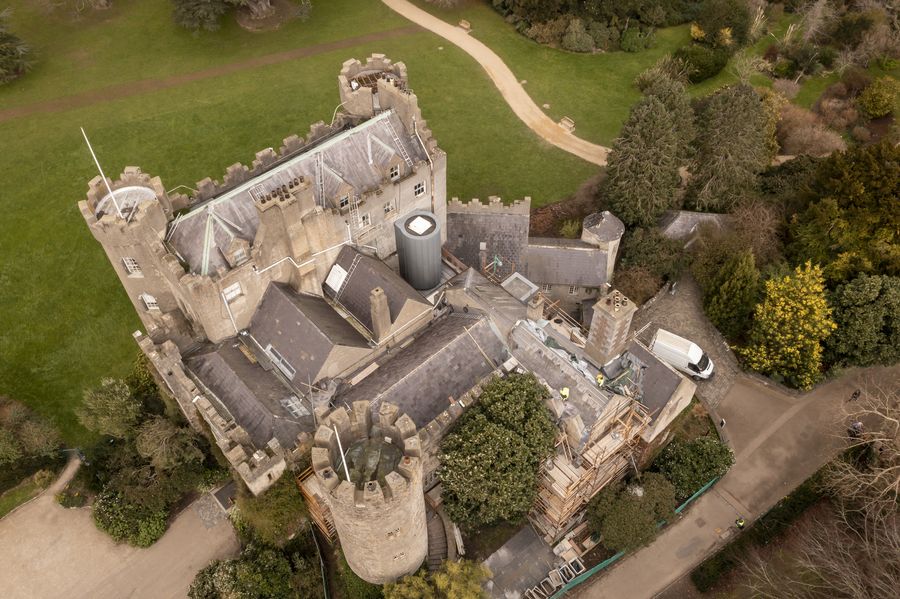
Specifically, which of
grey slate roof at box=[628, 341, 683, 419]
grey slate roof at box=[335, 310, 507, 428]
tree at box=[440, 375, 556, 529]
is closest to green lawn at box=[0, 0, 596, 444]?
grey slate roof at box=[335, 310, 507, 428]

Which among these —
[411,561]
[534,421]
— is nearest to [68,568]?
[411,561]

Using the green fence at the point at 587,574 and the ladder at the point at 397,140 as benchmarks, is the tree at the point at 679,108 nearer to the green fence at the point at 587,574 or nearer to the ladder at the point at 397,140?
the ladder at the point at 397,140

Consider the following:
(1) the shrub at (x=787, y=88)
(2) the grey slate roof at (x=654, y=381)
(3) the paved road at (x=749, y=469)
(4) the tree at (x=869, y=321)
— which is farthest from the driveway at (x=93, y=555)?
(1) the shrub at (x=787, y=88)

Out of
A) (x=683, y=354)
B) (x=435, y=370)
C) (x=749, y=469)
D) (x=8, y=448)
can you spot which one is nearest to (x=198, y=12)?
(x=8, y=448)

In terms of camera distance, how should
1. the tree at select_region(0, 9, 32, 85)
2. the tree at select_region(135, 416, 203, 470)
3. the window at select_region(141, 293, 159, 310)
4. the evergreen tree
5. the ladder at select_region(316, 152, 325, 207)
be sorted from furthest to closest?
the tree at select_region(0, 9, 32, 85) < the evergreen tree < the window at select_region(141, 293, 159, 310) < the ladder at select_region(316, 152, 325, 207) < the tree at select_region(135, 416, 203, 470)

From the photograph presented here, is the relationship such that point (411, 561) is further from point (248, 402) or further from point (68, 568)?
point (68, 568)

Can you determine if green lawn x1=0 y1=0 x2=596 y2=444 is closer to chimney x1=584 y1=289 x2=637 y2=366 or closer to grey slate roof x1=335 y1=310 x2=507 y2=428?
grey slate roof x1=335 y1=310 x2=507 y2=428
